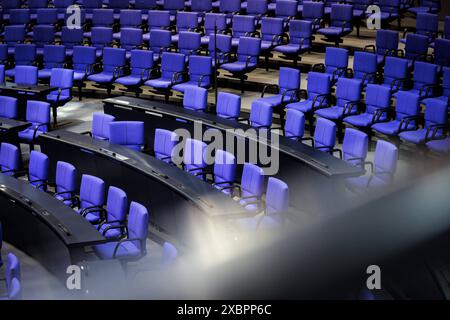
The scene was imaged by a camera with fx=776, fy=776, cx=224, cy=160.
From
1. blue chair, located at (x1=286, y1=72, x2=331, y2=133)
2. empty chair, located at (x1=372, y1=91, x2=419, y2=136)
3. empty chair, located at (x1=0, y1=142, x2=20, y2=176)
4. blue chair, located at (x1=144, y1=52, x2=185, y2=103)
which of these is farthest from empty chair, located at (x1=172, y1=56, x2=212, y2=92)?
empty chair, located at (x1=0, y1=142, x2=20, y2=176)

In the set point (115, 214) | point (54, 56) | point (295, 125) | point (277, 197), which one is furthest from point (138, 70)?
point (277, 197)

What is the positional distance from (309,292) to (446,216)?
5.55 ft

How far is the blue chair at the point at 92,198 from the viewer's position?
6441mm

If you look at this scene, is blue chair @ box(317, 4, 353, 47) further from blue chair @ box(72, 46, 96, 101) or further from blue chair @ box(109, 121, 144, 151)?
blue chair @ box(109, 121, 144, 151)

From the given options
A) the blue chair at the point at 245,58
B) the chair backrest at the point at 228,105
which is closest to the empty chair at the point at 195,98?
the chair backrest at the point at 228,105

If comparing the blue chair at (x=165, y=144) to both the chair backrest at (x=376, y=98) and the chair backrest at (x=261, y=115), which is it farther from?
the chair backrest at (x=376, y=98)

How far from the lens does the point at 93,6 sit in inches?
499

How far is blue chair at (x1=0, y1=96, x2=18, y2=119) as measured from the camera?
8.84 metres

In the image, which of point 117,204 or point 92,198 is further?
point 92,198

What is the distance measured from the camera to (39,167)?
23.4ft

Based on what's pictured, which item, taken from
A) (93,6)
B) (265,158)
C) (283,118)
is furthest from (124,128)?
(93,6)

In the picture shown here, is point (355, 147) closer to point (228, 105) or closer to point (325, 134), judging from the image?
point (325, 134)

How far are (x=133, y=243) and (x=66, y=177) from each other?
3.84ft

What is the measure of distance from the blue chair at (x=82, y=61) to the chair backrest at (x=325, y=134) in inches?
161
